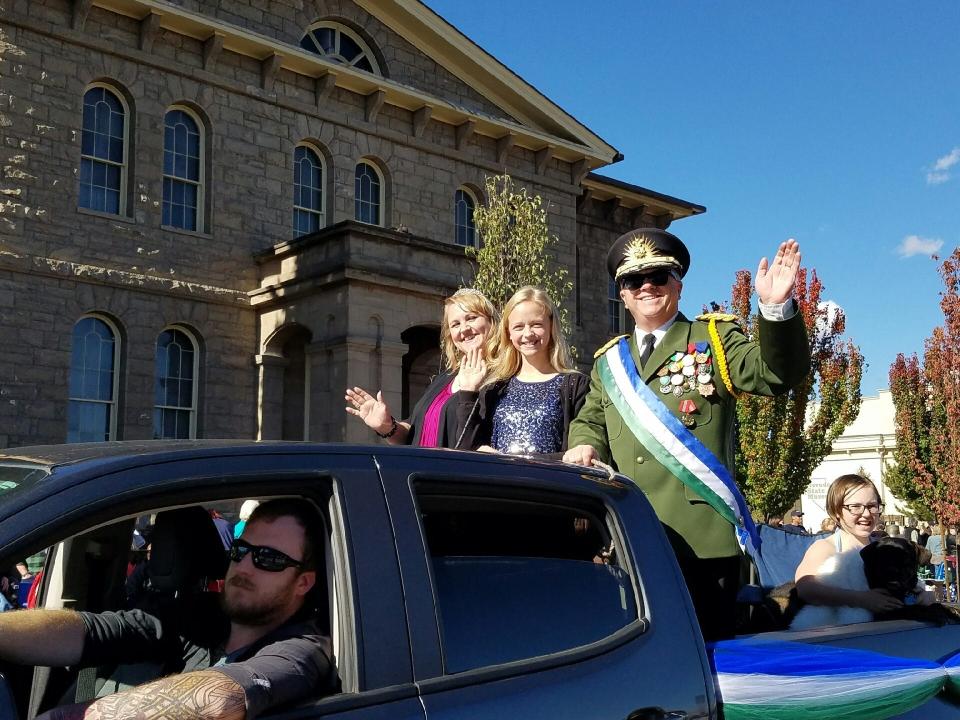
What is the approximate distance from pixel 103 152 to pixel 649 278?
13.7 meters

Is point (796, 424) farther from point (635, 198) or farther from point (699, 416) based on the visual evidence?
point (699, 416)

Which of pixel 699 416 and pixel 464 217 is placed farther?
pixel 464 217

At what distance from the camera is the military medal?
12.1 ft

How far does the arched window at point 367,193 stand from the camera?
1845cm

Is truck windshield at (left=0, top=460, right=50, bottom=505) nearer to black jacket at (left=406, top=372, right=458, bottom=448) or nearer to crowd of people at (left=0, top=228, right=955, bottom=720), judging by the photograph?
crowd of people at (left=0, top=228, right=955, bottom=720)

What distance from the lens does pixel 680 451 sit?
3.60m

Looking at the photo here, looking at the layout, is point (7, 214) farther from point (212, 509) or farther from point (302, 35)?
point (212, 509)

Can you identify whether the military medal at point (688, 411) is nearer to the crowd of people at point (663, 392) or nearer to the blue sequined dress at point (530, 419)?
the crowd of people at point (663, 392)

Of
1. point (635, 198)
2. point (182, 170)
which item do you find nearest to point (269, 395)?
point (182, 170)

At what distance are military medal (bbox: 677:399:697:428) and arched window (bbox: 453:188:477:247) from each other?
645 inches

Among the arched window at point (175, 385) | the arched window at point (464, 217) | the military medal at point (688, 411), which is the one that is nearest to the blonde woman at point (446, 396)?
the military medal at point (688, 411)

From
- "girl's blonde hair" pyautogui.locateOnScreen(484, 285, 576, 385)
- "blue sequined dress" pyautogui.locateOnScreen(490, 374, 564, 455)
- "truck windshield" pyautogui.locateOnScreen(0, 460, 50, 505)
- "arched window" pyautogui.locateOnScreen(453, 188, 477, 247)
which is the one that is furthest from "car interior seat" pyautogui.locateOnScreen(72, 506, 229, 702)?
"arched window" pyautogui.locateOnScreen(453, 188, 477, 247)

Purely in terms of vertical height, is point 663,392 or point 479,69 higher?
point 479,69

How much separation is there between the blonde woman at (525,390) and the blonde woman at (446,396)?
0.12 m
